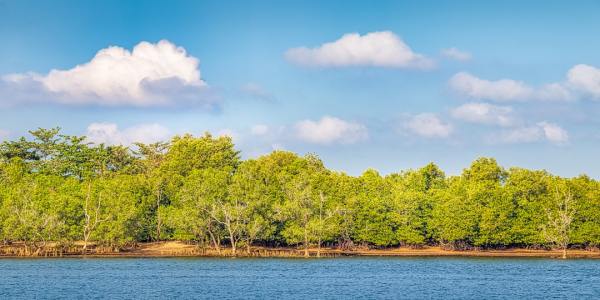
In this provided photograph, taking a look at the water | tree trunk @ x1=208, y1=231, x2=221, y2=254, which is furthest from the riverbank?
the water

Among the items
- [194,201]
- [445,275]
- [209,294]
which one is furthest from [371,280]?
[194,201]

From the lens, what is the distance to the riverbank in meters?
120

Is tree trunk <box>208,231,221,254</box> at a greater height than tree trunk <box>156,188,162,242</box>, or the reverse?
tree trunk <box>156,188,162,242</box>

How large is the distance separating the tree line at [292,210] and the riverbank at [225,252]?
1.49m

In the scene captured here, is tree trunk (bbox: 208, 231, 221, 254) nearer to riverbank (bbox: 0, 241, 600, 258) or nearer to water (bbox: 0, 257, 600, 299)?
riverbank (bbox: 0, 241, 600, 258)

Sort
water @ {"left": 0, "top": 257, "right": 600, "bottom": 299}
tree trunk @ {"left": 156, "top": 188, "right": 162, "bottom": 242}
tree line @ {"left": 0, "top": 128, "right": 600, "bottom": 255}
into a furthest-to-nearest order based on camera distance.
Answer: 1. tree trunk @ {"left": 156, "top": 188, "right": 162, "bottom": 242}
2. tree line @ {"left": 0, "top": 128, "right": 600, "bottom": 255}
3. water @ {"left": 0, "top": 257, "right": 600, "bottom": 299}

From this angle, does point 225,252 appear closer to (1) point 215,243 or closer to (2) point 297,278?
(1) point 215,243

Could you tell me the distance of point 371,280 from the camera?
84688 mm

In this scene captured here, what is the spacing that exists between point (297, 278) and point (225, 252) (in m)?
40.5

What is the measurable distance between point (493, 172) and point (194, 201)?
59.9 metres

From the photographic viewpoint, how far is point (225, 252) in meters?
124

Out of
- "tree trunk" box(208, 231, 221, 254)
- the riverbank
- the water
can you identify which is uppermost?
"tree trunk" box(208, 231, 221, 254)

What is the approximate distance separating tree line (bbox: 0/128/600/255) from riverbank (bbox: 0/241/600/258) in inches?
58.5

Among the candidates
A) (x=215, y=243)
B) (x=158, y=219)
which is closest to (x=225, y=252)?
(x=215, y=243)
